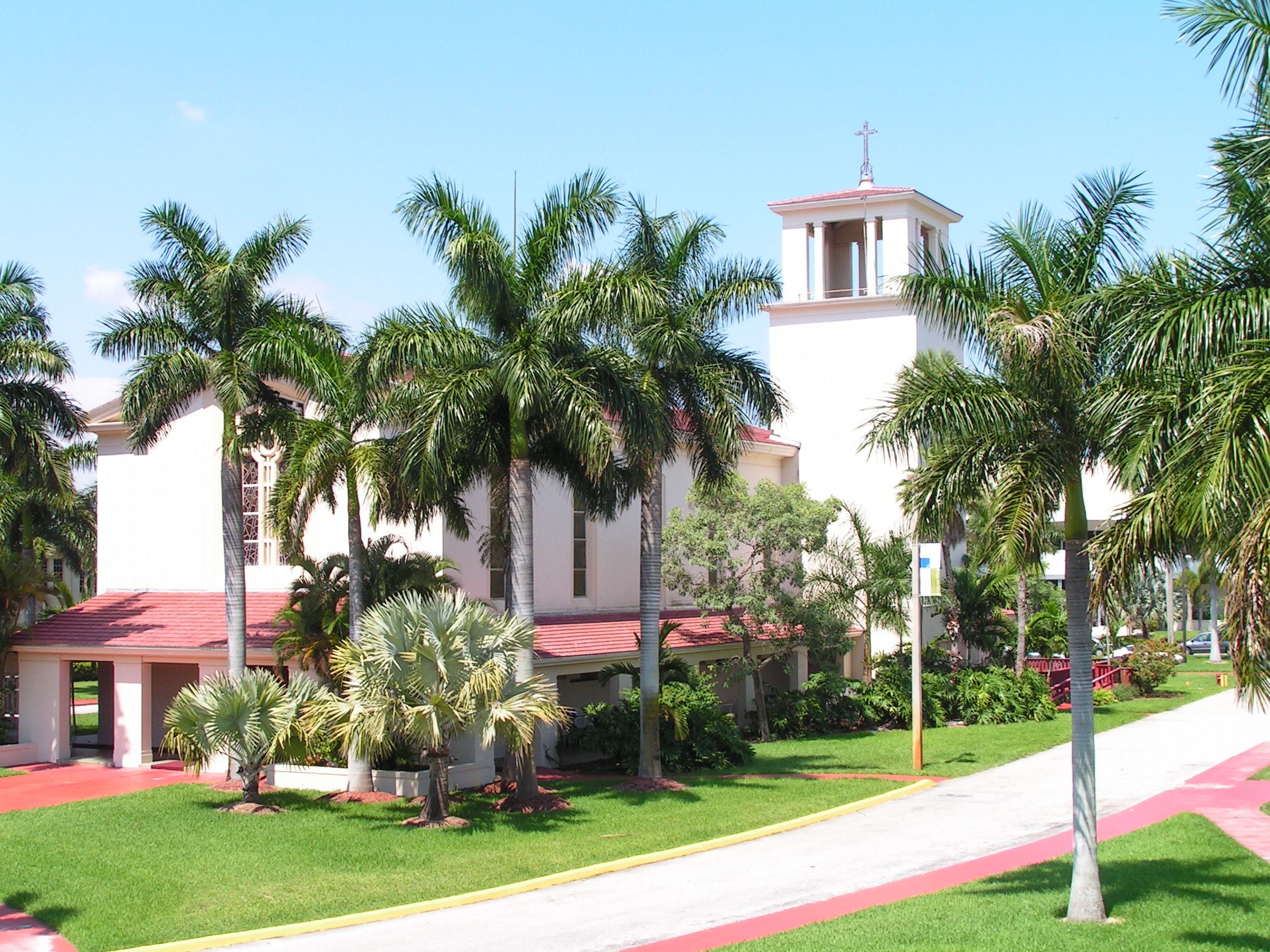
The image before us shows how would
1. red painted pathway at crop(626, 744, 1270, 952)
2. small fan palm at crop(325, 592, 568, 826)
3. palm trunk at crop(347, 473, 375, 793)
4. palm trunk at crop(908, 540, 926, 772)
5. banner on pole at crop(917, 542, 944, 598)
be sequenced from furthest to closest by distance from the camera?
banner on pole at crop(917, 542, 944, 598) → palm trunk at crop(908, 540, 926, 772) → palm trunk at crop(347, 473, 375, 793) → small fan palm at crop(325, 592, 568, 826) → red painted pathway at crop(626, 744, 1270, 952)

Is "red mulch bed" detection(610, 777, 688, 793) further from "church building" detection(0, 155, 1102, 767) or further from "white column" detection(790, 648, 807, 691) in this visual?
"white column" detection(790, 648, 807, 691)

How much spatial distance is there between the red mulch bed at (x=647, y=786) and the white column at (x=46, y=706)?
12803mm

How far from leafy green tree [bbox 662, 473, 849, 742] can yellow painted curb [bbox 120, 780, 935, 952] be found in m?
8.61

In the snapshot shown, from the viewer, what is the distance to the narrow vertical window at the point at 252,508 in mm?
27062

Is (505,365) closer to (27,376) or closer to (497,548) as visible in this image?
(497,548)

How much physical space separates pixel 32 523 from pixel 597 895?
30658 millimetres

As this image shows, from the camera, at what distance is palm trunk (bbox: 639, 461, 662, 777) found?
20.5m

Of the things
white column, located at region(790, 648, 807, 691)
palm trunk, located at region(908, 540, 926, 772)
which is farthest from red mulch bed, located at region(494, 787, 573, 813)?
white column, located at region(790, 648, 807, 691)

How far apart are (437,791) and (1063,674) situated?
24685 mm

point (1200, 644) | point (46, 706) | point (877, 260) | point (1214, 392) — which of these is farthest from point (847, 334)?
point (1200, 644)

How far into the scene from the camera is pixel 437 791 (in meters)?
17.3

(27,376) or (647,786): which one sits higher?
(27,376)

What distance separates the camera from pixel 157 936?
11.8m

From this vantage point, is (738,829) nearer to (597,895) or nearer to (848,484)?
(597,895)
